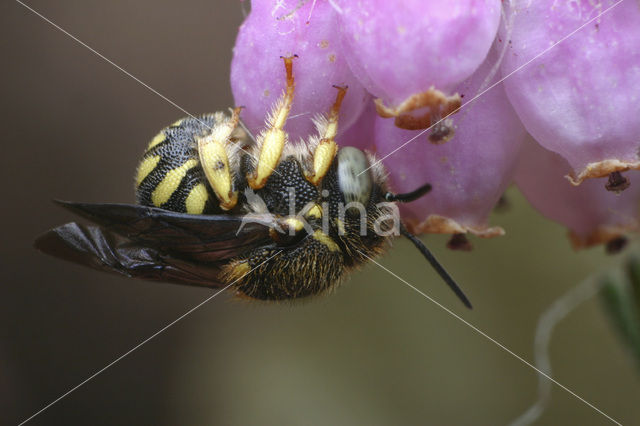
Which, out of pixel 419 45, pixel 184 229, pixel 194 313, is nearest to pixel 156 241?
pixel 184 229

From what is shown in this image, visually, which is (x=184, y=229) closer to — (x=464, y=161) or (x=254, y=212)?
(x=254, y=212)

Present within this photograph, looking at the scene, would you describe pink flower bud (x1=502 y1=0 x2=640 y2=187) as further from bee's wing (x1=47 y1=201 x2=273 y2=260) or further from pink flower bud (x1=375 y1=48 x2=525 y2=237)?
bee's wing (x1=47 y1=201 x2=273 y2=260)

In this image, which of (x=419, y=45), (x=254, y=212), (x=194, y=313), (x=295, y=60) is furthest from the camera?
(x=194, y=313)

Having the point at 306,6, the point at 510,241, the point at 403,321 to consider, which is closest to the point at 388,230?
the point at 306,6

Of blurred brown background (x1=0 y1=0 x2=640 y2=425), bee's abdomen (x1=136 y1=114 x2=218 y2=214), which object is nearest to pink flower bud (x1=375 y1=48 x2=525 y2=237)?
bee's abdomen (x1=136 y1=114 x2=218 y2=214)

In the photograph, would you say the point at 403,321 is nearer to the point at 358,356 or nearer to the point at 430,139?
the point at 358,356

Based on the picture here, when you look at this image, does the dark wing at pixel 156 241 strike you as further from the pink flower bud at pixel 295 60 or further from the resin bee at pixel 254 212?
the pink flower bud at pixel 295 60

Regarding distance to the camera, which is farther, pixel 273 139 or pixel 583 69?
pixel 273 139
